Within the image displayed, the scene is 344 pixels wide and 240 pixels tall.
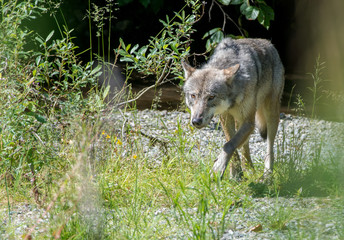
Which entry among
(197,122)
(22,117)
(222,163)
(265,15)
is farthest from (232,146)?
(265,15)

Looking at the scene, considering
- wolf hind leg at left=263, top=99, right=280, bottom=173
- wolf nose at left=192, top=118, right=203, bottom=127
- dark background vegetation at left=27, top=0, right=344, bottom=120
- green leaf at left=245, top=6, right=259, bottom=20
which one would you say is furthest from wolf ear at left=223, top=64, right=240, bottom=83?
dark background vegetation at left=27, top=0, right=344, bottom=120

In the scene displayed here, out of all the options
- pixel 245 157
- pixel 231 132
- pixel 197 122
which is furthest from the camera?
pixel 245 157

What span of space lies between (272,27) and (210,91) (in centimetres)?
938

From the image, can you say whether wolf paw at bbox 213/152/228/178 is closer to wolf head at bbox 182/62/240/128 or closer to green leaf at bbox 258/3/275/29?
wolf head at bbox 182/62/240/128

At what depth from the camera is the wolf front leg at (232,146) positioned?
5.06 metres

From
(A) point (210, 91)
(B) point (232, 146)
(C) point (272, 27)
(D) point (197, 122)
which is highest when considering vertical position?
(A) point (210, 91)

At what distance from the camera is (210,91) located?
535cm

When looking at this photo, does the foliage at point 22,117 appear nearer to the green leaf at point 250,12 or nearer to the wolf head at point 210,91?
the wolf head at point 210,91

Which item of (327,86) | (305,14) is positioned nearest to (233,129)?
(327,86)

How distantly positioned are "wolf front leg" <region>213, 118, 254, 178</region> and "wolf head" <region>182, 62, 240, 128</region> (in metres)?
0.29

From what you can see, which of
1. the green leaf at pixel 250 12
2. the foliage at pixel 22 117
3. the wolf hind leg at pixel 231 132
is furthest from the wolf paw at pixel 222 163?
the green leaf at pixel 250 12

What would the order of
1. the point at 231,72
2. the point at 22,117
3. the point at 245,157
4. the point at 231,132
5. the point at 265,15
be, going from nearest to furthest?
the point at 22,117
the point at 231,72
the point at 231,132
the point at 245,157
the point at 265,15

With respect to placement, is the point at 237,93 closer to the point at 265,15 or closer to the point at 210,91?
the point at 210,91

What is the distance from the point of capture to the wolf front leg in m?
5.06
